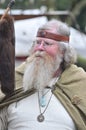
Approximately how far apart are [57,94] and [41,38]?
0.54 meters

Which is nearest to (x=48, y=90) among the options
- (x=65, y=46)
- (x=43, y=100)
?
(x=43, y=100)

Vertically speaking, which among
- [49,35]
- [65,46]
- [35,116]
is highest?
[49,35]

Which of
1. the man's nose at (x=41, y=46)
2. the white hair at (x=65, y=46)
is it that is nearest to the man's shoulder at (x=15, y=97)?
the man's nose at (x=41, y=46)

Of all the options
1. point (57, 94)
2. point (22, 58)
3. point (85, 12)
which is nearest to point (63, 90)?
point (57, 94)

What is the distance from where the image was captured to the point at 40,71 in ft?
20.4

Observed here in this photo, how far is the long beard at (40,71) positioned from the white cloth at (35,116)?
145mm

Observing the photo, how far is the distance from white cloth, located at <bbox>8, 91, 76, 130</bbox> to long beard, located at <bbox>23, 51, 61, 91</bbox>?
0.48ft

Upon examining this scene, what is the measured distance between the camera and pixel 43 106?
603 cm

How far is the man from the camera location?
5.96m

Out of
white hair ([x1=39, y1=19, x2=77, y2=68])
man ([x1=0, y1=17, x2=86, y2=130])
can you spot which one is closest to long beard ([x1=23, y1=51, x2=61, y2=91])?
man ([x1=0, y1=17, x2=86, y2=130])

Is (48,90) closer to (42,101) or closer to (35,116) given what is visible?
(42,101)

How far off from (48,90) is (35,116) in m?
0.32

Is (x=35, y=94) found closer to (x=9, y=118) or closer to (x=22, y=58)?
(x=9, y=118)

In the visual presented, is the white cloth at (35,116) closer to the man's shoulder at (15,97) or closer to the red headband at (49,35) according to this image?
the man's shoulder at (15,97)
